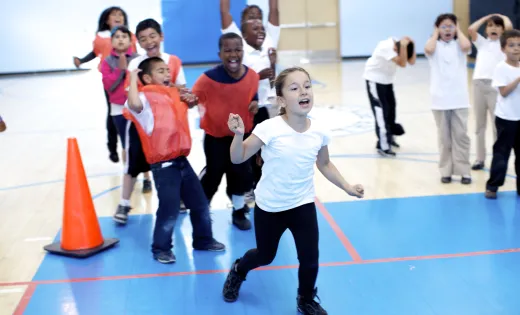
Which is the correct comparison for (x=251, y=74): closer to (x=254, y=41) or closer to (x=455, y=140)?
(x=254, y=41)

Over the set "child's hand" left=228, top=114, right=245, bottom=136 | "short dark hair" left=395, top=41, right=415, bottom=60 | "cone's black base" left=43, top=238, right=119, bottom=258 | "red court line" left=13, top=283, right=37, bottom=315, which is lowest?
"red court line" left=13, top=283, right=37, bottom=315

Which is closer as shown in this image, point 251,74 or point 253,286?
point 253,286

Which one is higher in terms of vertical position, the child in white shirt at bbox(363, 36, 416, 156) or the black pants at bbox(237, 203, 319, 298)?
the child in white shirt at bbox(363, 36, 416, 156)

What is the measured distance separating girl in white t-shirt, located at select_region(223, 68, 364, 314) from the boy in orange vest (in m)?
1.04

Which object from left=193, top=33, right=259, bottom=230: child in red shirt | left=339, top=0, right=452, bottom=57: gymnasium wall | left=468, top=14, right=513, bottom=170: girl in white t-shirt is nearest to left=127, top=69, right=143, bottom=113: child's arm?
left=193, top=33, right=259, bottom=230: child in red shirt

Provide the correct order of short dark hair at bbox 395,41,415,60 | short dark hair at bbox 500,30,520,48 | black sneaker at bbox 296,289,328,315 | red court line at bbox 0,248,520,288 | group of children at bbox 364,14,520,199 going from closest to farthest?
black sneaker at bbox 296,289,328,315, red court line at bbox 0,248,520,288, short dark hair at bbox 500,30,520,48, group of children at bbox 364,14,520,199, short dark hair at bbox 395,41,415,60

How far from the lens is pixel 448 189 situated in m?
5.79

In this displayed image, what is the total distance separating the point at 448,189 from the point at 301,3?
39.7 ft

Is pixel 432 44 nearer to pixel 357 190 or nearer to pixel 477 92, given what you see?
pixel 477 92

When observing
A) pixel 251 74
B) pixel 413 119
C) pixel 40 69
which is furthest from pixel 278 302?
pixel 40 69

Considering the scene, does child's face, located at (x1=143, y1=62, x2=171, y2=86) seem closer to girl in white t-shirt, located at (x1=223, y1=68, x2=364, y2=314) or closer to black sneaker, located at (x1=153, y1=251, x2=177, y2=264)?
black sneaker, located at (x1=153, y1=251, x2=177, y2=264)

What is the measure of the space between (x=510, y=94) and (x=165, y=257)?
9.83 feet

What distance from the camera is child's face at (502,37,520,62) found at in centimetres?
520

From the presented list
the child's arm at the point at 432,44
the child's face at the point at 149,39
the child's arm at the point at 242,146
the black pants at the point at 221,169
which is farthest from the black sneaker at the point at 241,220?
the child's arm at the point at 432,44
